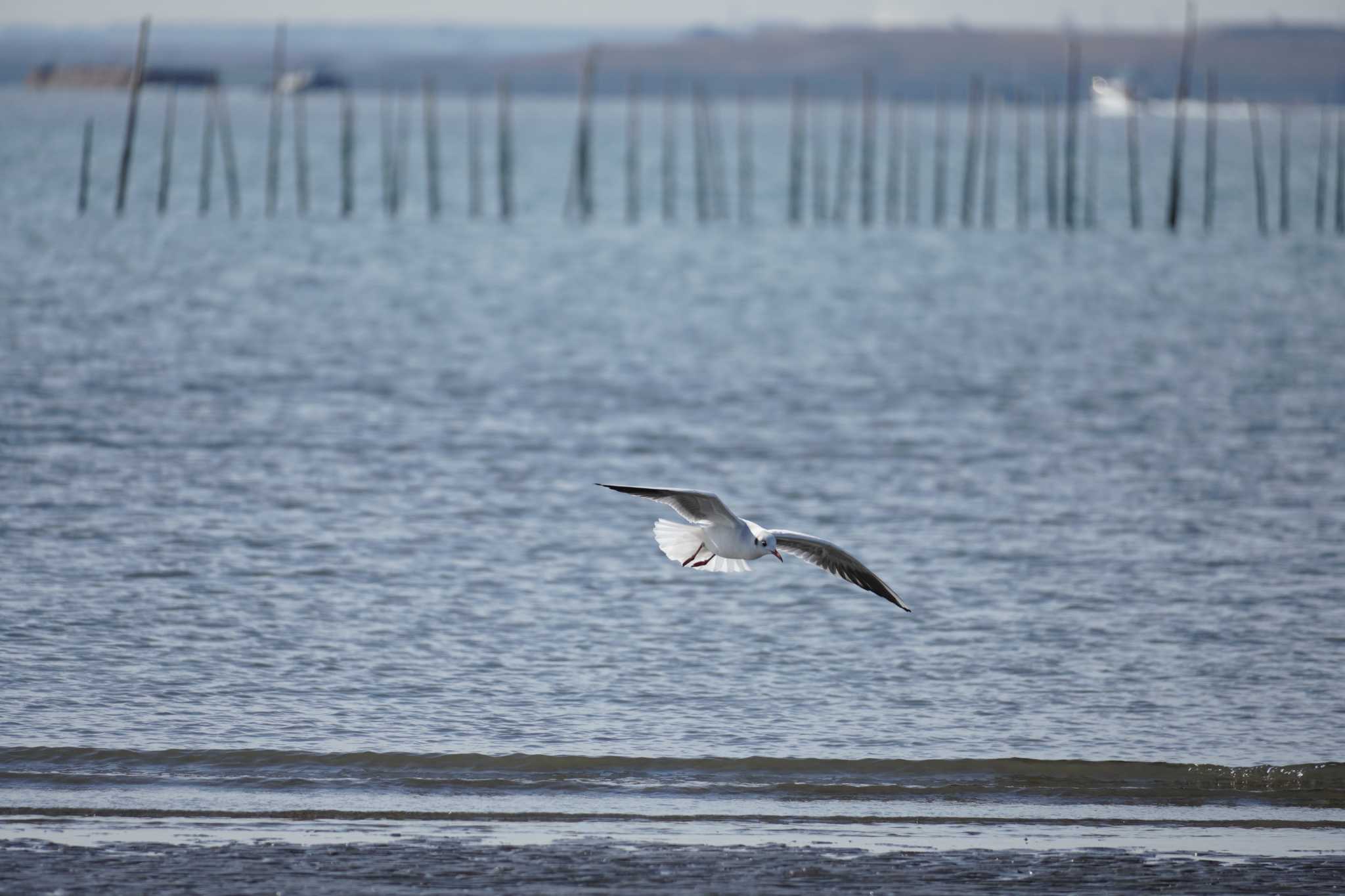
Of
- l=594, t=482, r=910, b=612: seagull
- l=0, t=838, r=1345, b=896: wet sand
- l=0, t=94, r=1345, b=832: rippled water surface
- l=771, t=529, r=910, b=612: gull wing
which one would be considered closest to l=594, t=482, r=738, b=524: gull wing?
l=594, t=482, r=910, b=612: seagull

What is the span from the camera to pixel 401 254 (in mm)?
58844

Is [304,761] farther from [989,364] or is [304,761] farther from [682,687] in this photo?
[989,364]

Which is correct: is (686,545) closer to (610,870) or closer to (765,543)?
(765,543)

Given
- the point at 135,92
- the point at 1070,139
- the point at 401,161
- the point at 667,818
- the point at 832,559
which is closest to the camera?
the point at 667,818

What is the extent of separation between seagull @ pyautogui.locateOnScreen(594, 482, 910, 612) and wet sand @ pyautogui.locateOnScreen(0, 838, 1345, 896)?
6.48 ft

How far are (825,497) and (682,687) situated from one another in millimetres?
7396

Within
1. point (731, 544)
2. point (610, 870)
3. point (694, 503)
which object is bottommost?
point (610, 870)

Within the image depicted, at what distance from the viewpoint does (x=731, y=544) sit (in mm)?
11609

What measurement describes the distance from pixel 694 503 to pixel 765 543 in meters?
0.59

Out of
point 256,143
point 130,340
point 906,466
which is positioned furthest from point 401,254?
point 256,143

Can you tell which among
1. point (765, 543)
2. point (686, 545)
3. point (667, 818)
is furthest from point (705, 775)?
point (686, 545)

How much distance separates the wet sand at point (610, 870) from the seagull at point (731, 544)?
1.98 meters

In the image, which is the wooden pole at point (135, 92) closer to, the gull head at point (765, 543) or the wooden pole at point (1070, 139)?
the wooden pole at point (1070, 139)

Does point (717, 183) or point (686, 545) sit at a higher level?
point (686, 545)
